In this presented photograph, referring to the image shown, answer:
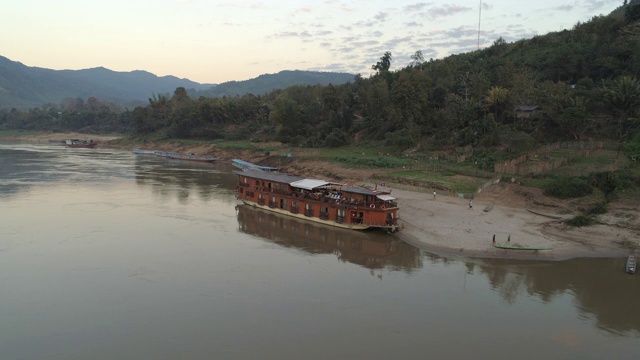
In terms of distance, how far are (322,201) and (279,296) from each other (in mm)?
18238

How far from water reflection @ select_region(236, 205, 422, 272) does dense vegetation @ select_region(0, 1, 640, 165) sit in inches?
1290

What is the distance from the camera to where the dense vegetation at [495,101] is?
6384 cm

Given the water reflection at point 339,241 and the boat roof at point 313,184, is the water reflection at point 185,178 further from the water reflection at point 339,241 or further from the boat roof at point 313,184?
the water reflection at point 339,241

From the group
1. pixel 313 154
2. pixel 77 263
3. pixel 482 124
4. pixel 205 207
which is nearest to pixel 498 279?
pixel 77 263

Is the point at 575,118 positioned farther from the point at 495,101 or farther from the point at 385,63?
the point at 385,63

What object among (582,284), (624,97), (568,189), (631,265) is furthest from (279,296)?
(624,97)

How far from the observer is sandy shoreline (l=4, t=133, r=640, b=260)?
35719mm

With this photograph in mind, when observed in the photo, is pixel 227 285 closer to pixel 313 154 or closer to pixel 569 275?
pixel 569 275

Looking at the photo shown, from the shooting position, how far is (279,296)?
27.3 meters

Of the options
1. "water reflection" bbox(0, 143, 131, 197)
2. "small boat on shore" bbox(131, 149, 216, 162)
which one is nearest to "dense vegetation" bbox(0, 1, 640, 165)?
"small boat on shore" bbox(131, 149, 216, 162)

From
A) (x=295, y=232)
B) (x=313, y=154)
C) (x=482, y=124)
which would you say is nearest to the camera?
(x=295, y=232)

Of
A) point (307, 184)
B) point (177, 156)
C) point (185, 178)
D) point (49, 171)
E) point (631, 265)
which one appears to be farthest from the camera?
point (177, 156)

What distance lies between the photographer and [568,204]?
4509 centimetres

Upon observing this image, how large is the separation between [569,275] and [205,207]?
126 feet
